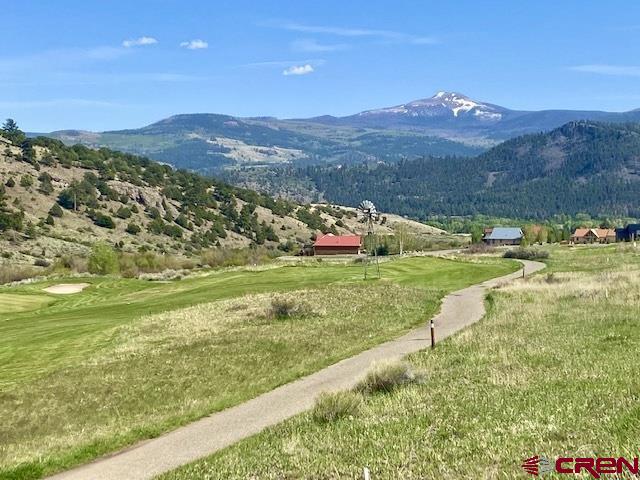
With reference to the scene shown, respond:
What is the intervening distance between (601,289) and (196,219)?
389ft

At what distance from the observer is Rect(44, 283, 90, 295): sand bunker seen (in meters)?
67.6

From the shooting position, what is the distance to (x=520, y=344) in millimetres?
23625

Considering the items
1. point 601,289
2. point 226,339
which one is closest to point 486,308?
point 601,289

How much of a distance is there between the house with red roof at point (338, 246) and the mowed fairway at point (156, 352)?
3204 inches

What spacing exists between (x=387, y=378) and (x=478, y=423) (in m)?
5.98

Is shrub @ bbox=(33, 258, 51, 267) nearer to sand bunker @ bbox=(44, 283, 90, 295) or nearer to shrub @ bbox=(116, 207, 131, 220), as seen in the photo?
sand bunker @ bbox=(44, 283, 90, 295)

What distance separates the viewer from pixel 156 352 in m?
32.5

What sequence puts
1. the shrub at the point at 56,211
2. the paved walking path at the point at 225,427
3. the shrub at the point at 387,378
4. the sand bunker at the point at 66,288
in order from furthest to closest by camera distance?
the shrub at the point at 56,211 → the sand bunker at the point at 66,288 → the shrub at the point at 387,378 → the paved walking path at the point at 225,427

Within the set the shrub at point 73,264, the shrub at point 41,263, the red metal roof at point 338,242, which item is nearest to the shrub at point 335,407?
the shrub at point 73,264

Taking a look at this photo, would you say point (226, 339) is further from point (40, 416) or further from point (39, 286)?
point (39, 286)

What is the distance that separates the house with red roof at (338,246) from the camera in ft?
471
